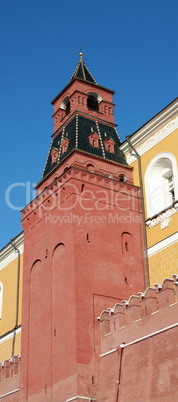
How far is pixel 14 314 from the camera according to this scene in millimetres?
29125

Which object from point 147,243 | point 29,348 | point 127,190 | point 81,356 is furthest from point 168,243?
point 29,348

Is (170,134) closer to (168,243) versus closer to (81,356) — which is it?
(168,243)

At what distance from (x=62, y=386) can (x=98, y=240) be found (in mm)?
5372

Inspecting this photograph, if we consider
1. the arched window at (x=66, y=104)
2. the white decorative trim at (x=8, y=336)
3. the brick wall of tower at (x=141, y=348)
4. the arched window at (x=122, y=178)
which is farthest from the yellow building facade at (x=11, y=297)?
the brick wall of tower at (x=141, y=348)

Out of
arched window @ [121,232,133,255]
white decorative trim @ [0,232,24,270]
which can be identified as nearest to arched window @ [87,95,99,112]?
A: arched window @ [121,232,133,255]

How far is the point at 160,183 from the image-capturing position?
76.4 ft

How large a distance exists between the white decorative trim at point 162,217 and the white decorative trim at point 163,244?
0.85m

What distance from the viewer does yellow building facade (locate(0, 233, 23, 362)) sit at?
28.4 metres

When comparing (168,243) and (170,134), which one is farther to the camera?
(170,134)

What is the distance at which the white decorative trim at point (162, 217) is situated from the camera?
21.3 m

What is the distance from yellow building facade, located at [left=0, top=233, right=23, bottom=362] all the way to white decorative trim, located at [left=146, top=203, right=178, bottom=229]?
9423mm

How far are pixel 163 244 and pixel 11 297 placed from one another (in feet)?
37.8

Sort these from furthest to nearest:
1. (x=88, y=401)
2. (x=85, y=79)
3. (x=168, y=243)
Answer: (x=85, y=79)
(x=168, y=243)
(x=88, y=401)

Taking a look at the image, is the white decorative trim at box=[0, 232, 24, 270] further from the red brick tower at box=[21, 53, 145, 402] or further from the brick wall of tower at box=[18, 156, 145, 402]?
the brick wall of tower at box=[18, 156, 145, 402]
